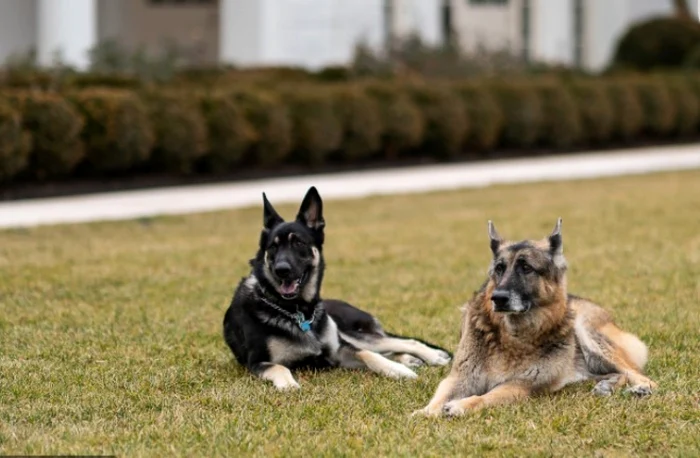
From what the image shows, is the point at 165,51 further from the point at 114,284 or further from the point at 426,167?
the point at 114,284

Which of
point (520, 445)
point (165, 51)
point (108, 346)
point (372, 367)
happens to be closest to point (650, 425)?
point (520, 445)

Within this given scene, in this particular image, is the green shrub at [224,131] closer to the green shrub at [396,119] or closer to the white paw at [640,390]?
the green shrub at [396,119]

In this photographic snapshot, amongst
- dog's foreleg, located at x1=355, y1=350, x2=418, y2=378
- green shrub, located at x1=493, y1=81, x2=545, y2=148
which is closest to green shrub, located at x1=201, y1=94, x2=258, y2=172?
green shrub, located at x1=493, y1=81, x2=545, y2=148

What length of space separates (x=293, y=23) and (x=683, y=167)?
955 cm

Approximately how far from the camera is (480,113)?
81.5ft

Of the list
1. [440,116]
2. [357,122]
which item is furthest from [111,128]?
[440,116]

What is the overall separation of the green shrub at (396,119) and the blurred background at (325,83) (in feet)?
0.13

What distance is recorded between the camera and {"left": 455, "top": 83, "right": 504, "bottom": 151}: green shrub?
2488 centimetres

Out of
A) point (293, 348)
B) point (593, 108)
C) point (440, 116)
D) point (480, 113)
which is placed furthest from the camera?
point (593, 108)

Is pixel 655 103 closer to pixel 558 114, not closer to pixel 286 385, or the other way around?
pixel 558 114

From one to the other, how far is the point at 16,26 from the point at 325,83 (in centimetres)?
790

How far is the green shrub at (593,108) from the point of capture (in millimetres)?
27164

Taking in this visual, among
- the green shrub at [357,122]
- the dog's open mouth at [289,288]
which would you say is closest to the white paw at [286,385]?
the dog's open mouth at [289,288]

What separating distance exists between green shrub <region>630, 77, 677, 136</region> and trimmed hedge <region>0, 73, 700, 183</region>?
0.10 ft
